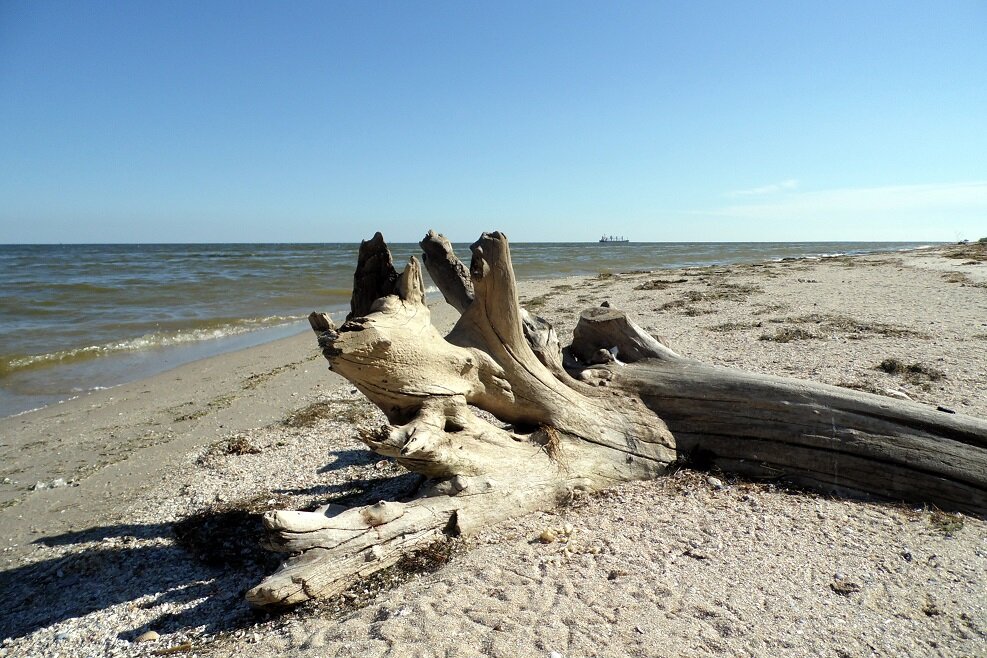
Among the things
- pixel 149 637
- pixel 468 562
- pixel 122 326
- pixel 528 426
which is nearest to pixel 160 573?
pixel 149 637

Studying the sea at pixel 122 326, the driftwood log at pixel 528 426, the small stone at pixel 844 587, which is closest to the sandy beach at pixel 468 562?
the small stone at pixel 844 587

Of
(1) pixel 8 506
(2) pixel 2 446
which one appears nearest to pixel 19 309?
(2) pixel 2 446

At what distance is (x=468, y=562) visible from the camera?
3238 mm

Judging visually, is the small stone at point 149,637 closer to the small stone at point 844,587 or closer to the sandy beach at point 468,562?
the sandy beach at point 468,562

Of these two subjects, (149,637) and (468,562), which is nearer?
(149,637)

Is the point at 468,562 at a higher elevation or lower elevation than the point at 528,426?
lower

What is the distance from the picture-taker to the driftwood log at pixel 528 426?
3260 millimetres

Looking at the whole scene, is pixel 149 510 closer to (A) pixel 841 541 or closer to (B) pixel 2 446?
(B) pixel 2 446

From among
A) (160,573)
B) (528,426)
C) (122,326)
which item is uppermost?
(528,426)

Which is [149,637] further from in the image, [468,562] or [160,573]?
[468,562]

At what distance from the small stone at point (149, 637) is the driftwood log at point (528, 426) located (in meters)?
0.70

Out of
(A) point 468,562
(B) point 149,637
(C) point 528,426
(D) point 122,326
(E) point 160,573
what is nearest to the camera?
(B) point 149,637

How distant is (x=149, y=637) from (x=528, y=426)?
8.80ft

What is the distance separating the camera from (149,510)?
459 cm
